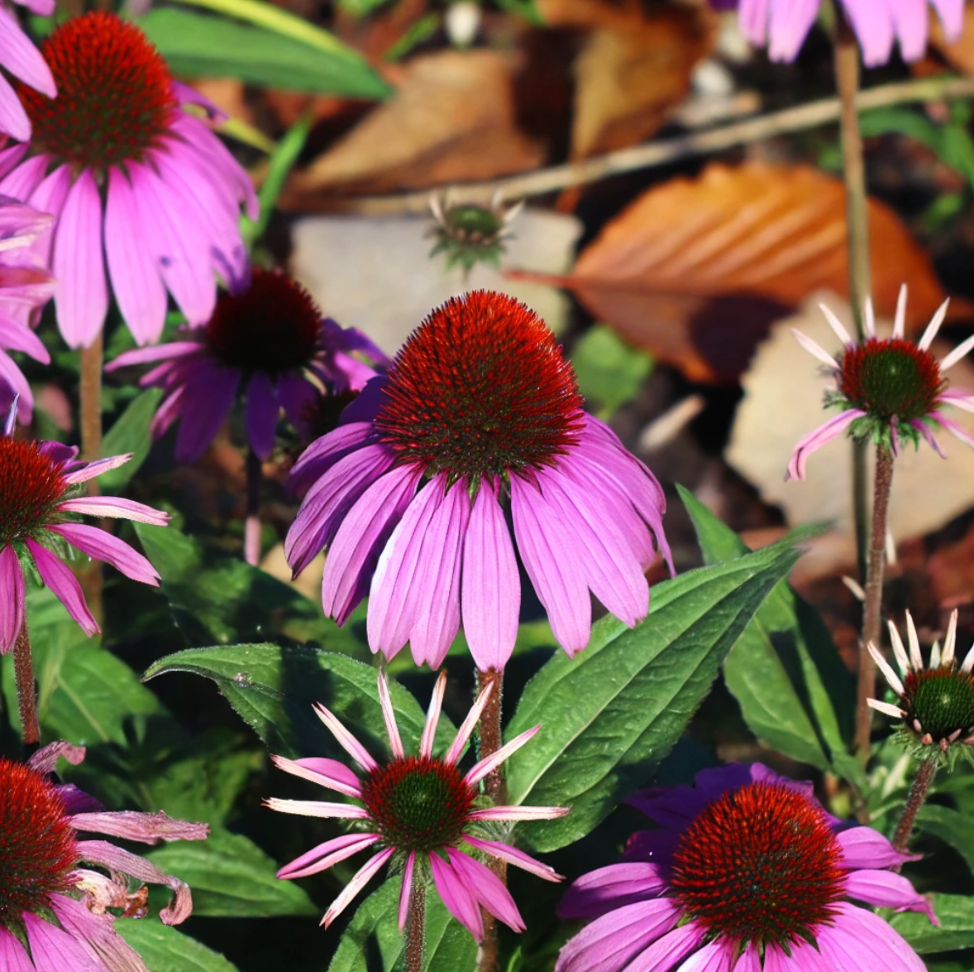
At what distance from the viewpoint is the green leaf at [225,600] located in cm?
181

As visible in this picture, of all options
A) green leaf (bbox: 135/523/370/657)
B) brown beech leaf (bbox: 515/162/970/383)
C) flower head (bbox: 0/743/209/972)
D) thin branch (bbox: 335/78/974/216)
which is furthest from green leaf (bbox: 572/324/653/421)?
flower head (bbox: 0/743/209/972)

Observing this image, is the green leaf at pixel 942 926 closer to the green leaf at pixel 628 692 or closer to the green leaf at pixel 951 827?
the green leaf at pixel 951 827

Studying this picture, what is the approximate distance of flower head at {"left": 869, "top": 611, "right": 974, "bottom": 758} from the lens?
1.45m

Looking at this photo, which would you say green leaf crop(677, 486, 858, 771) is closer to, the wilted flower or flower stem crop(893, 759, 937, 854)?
flower stem crop(893, 759, 937, 854)

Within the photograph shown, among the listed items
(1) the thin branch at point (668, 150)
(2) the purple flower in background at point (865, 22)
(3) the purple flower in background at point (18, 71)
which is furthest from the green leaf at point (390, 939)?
(1) the thin branch at point (668, 150)

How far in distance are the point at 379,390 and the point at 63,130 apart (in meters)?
0.70

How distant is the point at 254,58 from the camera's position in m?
3.22

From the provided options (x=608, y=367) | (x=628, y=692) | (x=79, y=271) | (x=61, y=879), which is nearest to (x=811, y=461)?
(x=608, y=367)

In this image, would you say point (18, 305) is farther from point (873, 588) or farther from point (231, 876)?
point (873, 588)

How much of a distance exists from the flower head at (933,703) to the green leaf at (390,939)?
545 millimetres

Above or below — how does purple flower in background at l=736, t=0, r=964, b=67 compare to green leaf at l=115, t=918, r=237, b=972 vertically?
above

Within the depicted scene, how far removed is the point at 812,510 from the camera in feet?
10.3

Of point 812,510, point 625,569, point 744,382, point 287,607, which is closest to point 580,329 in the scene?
point 744,382

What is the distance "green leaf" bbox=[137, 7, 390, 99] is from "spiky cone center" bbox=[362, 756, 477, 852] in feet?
7.07
